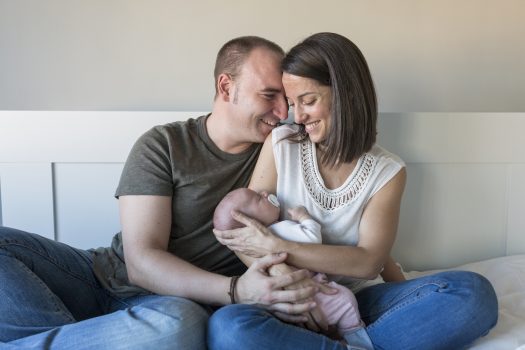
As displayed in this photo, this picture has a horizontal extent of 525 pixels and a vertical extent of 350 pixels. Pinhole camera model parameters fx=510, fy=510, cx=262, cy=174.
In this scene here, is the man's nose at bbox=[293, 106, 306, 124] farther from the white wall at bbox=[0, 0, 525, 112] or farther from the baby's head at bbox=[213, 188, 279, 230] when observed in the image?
the white wall at bbox=[0, 0, 525, 112]

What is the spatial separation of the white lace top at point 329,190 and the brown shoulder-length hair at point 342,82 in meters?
0.06

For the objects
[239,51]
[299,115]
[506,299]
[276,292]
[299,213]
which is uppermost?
[239,51]

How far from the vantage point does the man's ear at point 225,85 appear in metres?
1.36

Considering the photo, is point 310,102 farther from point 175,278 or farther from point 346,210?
point 175,278

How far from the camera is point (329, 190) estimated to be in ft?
4.26

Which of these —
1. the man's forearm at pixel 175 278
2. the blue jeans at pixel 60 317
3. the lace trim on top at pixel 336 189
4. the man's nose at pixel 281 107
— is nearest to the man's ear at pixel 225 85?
the man's nose at pixel 281 107

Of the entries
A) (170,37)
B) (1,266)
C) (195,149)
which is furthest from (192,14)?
(1,266)

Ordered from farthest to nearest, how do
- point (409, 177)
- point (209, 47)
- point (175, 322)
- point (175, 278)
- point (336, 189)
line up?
1. point (209, 47)
2. point (409, 177)
3. point (336, 189)
4. point (175, 278)
5. point (175, 322)

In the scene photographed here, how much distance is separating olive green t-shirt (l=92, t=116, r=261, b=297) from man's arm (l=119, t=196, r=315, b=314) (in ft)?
0.16

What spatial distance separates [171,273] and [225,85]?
51cm

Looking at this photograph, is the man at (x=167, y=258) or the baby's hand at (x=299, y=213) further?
the baby's hand at (x=299, y=213)

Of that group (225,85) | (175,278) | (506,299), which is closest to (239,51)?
(225,85)

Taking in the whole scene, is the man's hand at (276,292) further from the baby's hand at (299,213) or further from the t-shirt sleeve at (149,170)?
the t-shirt sleeve at (149,170)

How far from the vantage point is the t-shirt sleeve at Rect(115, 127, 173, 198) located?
49.5 inches
